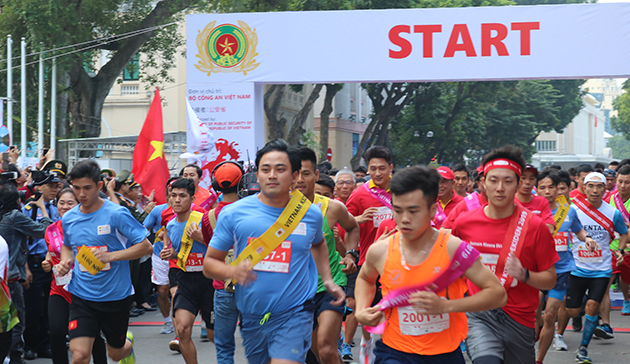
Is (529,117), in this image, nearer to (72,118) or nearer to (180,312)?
(72,118)

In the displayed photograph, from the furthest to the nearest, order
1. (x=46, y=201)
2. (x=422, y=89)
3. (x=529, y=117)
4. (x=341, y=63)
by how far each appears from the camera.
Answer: (x=529, y=117) < (x=422, y=89) < (x=341, y=63) < (x=46, y=201)

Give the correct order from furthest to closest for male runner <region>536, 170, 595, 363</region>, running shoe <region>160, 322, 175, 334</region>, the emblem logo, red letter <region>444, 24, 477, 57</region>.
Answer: the emblem logo
red letter <region>444, 24, 477, 57</region>
running shoe <region>160, 322, 175, 334</region>
male runner <region>536, 170, 595, 363</region>

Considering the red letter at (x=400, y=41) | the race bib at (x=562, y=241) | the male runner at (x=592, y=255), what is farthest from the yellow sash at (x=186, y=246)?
the red letter at (x=400, y=41)

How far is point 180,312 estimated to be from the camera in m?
6.54

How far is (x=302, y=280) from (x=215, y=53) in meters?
11.3

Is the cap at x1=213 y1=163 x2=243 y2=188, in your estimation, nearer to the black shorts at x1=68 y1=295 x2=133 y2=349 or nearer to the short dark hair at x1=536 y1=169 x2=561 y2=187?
the black shorts at x1=68 y1=295 x2=133 y2=349

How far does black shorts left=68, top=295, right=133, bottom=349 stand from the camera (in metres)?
5.55

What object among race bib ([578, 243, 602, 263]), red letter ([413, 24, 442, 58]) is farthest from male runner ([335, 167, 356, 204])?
red letter ([413, 24, 442, 58])

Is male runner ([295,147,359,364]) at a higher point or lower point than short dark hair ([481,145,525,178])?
lower

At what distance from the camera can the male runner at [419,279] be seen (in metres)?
3.61

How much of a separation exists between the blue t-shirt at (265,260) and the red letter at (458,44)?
10.6m

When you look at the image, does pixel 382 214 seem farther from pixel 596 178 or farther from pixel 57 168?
pixel 57 168

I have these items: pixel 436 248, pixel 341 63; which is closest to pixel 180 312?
pixel 436 248

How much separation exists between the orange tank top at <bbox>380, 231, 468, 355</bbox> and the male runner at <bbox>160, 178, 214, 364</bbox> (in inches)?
113
